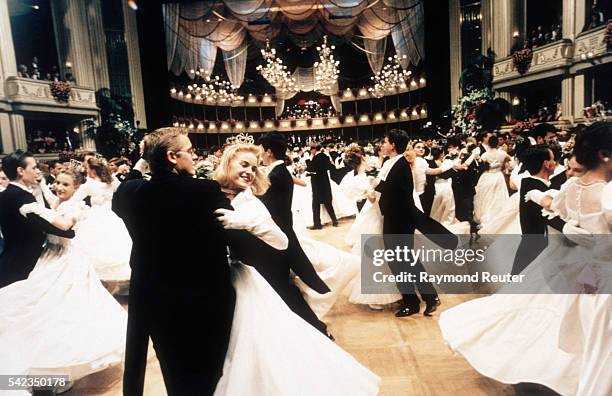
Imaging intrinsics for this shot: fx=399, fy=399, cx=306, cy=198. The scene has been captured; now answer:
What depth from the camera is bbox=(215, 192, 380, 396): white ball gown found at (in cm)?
155

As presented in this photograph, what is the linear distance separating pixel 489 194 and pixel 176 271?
5531mm

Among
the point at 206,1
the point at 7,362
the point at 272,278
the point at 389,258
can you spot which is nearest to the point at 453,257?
the point at 389,258

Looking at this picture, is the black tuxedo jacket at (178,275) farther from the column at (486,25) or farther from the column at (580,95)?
the column at (486,25)

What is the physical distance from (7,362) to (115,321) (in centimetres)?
57

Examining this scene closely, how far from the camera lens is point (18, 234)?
247 centimetres

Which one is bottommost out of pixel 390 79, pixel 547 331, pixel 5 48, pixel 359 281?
pixel 359 281

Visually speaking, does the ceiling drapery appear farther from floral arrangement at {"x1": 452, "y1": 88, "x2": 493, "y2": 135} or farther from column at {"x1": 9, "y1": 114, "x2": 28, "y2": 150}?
column at {"x1": 9, "y1": 114, "x2": 28, "y2": 150}

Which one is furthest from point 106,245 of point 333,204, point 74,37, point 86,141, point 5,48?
point 74,37

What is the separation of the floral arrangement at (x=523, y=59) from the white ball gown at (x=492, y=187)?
20.7ft

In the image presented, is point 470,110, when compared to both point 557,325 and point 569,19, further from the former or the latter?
point 557,325

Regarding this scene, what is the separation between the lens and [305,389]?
1605 mm

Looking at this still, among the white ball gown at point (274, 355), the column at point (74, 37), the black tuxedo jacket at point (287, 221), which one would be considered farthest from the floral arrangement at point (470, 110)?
the column at point (74, 37)

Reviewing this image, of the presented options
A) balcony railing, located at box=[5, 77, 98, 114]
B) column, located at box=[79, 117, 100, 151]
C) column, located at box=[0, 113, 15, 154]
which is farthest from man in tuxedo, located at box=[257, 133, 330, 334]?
column, located at box=[79, 117, 100, 151]

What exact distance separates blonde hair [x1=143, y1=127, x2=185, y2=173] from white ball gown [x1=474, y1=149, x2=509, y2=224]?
17.4ft
